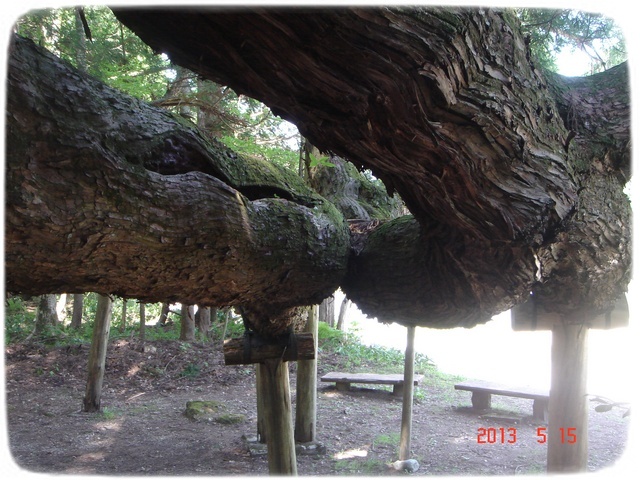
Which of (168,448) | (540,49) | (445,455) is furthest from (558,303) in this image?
(168,448)

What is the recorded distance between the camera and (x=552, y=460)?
13.5 ft

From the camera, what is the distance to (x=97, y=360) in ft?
27.8

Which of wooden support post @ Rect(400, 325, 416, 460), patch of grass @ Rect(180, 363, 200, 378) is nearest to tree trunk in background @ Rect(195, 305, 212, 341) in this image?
patch of grass @ Rect(180, 363, 200, 378)

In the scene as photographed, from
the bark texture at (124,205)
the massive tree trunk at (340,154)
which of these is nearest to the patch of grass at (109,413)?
the massive tree trunk at (340,154)

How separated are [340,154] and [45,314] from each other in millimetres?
12668

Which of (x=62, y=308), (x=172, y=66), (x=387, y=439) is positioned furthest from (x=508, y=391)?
(x=62, y=308)

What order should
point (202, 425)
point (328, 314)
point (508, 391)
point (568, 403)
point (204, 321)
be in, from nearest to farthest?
point (568, 403) < point (202, 425) < point (508, 391) < point (204, 321) < point (328, 314)

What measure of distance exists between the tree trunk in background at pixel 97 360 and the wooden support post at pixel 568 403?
6843 millimetres

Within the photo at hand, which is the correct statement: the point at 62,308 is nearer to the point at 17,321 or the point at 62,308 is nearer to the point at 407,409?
the point at 17,321

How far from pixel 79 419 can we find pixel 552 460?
708 cm

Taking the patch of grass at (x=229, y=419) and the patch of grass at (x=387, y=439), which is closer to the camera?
the patch of grass at (x=387, y=439)

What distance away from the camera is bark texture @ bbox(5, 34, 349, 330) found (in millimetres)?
1762

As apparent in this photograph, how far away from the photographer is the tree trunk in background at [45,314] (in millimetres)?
12477

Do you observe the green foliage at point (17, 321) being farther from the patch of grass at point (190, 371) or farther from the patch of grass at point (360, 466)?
the patch of grass at point (360, 466)
